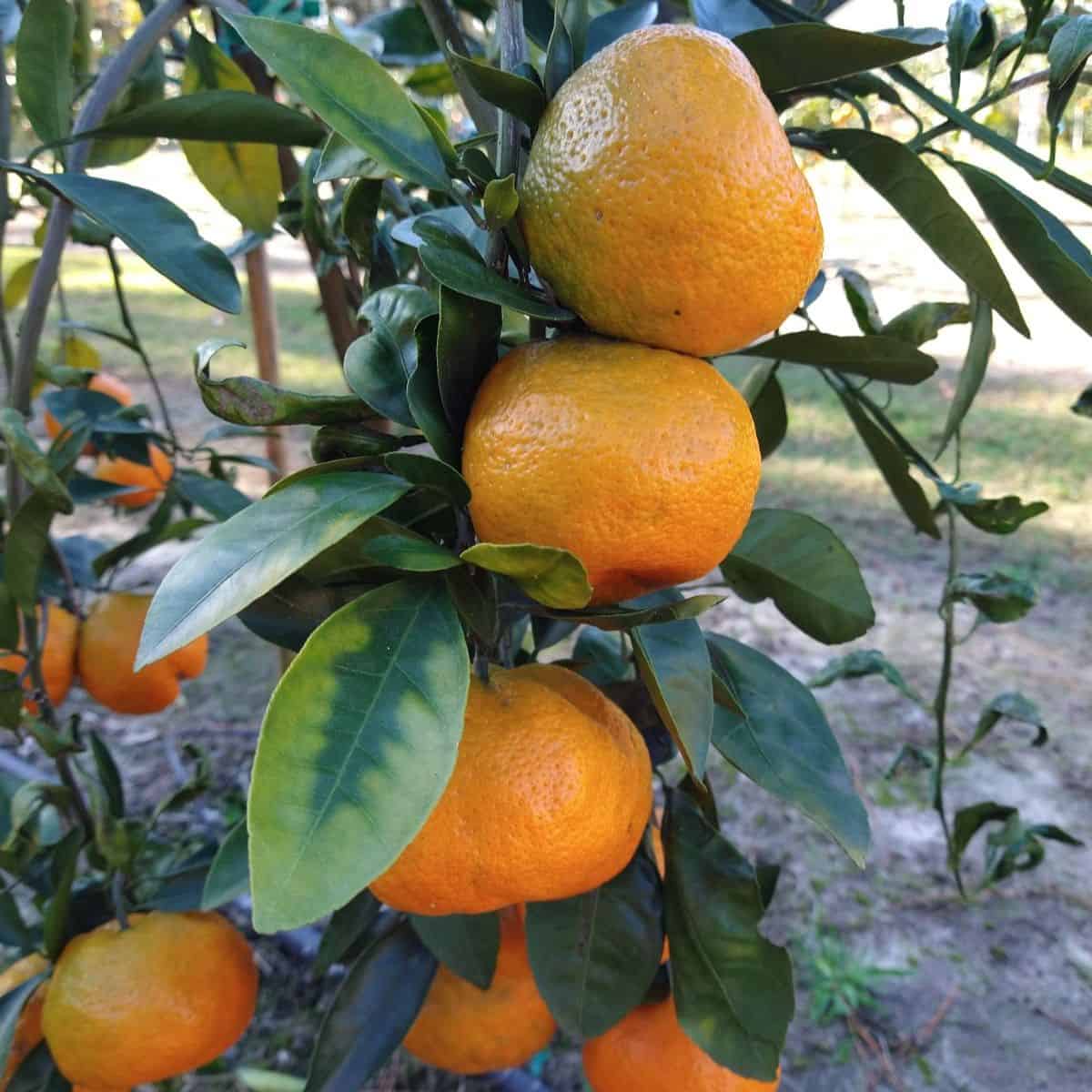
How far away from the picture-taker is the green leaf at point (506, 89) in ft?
1.15

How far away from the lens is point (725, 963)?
60cm

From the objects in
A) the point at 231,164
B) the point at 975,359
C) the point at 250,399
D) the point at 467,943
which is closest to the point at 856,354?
Result: the point at 975,359

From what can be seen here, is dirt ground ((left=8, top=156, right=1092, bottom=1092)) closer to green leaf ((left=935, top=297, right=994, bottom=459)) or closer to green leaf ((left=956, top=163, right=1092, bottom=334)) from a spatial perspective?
green leaf ((left=935, top=297, right=994, bottom=459))

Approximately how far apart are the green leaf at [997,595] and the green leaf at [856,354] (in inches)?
9.5

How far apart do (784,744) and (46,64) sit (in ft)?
1.97

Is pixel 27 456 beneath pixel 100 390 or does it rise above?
above

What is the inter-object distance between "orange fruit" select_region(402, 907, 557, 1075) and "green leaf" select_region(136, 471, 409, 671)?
476 mm

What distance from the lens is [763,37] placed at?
403 millimetres

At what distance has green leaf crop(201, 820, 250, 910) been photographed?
2.04ft

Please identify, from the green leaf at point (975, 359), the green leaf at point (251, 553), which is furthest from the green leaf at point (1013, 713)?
the green leaf at point (251, 553)

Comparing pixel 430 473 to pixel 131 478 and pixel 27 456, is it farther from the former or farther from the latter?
pixel 131 478

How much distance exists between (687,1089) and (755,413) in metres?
0.46

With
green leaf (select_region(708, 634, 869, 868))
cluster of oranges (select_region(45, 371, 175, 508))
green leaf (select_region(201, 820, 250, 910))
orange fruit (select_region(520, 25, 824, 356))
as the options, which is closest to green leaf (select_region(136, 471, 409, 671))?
orange fruit (select_region(520, 25, 824, 356))

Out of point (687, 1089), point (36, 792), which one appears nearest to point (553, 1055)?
point (687, 1089)
